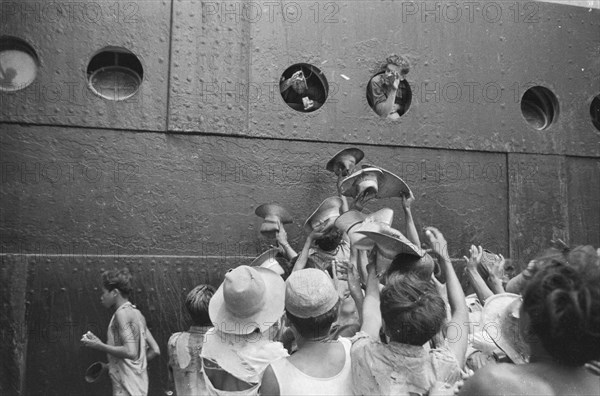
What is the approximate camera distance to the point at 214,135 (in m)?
5.53

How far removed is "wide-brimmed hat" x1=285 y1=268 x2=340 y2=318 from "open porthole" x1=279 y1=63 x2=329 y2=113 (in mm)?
3604

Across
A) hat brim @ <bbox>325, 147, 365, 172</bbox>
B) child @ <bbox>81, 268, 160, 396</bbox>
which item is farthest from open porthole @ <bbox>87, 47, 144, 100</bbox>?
hat brim @ <bbox>325, 147, 365, 172</bbox>

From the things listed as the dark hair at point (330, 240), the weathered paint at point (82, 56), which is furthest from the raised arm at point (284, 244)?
the weathered paint at point (82, 56)

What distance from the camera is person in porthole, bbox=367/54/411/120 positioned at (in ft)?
19.0

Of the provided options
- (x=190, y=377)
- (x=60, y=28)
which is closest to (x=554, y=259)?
(x=190, y=377)

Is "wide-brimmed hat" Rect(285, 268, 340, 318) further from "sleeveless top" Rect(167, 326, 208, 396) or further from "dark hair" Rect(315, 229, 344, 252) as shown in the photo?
"dark hair" Rect(315, 229, 344, 252)

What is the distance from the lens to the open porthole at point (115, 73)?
18.3ft

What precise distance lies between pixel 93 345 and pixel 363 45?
371 centimetres

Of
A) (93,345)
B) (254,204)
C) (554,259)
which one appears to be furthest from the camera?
(254,204)

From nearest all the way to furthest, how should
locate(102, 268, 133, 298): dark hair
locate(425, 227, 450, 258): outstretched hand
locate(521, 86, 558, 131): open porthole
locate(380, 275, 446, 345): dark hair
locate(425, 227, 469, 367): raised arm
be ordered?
locate(380, 275, 446, 345): dark hair → locate(425, 227, 469, 367): raised arm → locate(425, 227, 450, 258): outstretched hand → locate(102, 268, 133, 298): dark hair → locate(521, 86, 558, 131): open porthole

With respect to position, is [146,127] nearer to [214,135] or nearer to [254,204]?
[214,135]

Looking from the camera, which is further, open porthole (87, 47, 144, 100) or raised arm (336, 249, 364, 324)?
open porthole (87, 47, 144, 100)

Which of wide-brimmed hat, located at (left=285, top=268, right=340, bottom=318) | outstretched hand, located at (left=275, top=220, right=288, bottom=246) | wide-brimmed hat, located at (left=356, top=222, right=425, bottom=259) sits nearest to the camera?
wide-brimmed hat, located at (left=285, top=268, right=340, bottom=318)

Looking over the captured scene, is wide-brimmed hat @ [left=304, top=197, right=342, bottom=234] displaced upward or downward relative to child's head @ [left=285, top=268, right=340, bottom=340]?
upward
